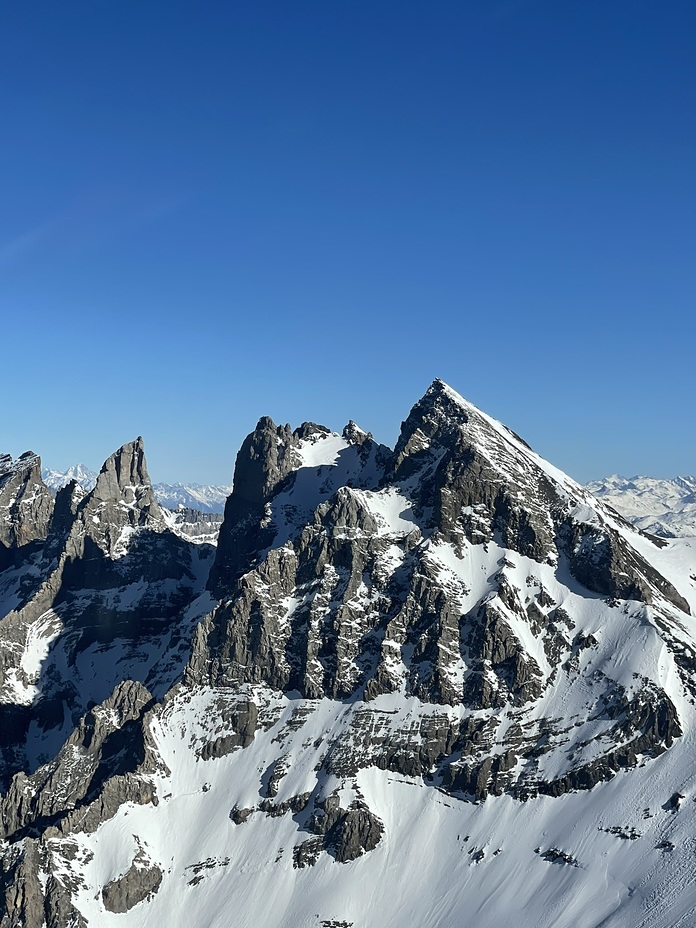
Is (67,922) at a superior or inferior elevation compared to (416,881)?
inferior

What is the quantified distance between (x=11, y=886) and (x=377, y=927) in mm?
81352

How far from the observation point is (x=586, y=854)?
186m

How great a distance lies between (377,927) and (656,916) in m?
58.3

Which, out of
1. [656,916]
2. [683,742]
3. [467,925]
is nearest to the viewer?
[656,916]

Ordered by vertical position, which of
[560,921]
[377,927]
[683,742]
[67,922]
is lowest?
[67,922]

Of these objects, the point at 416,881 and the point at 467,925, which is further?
the point at 416,881

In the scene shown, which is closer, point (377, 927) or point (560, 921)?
point (560, 921)

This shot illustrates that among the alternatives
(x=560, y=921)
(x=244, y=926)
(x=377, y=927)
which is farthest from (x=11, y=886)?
(x=560, y=921)

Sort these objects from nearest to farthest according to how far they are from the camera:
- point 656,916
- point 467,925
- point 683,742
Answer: point 656,916
point 467,925
point 683,742

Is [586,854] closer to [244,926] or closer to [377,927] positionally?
[377,927]

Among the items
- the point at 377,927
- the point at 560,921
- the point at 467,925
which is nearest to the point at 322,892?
the point at 377,927

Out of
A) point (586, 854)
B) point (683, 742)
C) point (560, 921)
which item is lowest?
point (560, 921)

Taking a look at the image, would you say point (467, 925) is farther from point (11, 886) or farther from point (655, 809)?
point (11, 886)

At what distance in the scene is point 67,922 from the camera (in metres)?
198
